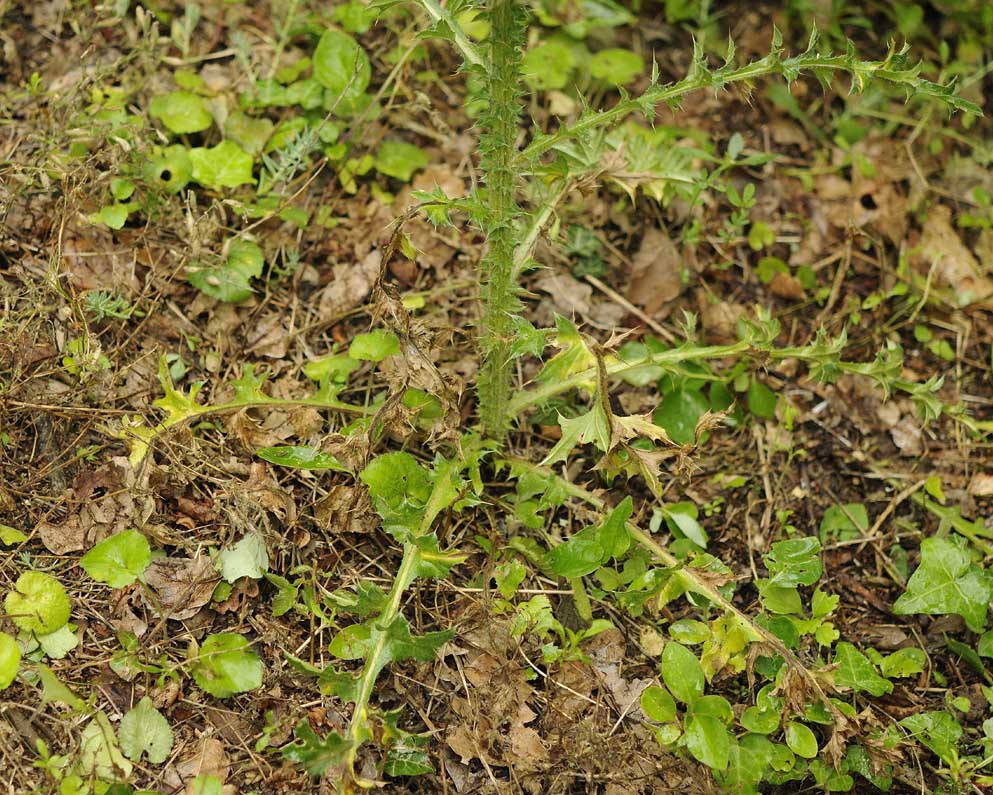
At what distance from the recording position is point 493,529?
275 cm

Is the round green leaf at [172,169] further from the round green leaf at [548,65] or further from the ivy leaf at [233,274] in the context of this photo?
the round green leaf at [548,65]

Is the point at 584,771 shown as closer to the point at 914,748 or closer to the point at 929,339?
the point at 914,748

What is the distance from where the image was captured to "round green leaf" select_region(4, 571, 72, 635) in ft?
7.69

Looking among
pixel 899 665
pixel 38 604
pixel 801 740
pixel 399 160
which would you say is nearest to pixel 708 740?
pixel 801 740

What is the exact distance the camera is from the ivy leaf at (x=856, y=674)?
2549mm

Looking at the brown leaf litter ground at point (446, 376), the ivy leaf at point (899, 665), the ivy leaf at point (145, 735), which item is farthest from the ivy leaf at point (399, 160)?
the ivy leaf at point (899, 665)

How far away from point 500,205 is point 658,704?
1426 mm

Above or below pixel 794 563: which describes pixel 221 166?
above

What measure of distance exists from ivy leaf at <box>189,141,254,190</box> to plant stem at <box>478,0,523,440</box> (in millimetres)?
1071

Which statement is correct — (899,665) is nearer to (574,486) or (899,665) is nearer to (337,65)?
(574,486)

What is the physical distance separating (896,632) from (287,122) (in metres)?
2.71

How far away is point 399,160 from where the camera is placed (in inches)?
133

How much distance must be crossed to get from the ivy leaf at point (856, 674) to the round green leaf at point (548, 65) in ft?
7.61

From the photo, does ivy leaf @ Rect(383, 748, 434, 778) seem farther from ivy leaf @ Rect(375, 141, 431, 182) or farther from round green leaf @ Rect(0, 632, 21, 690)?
ivy leaf @ Rect(375, 141, 431, 182)
